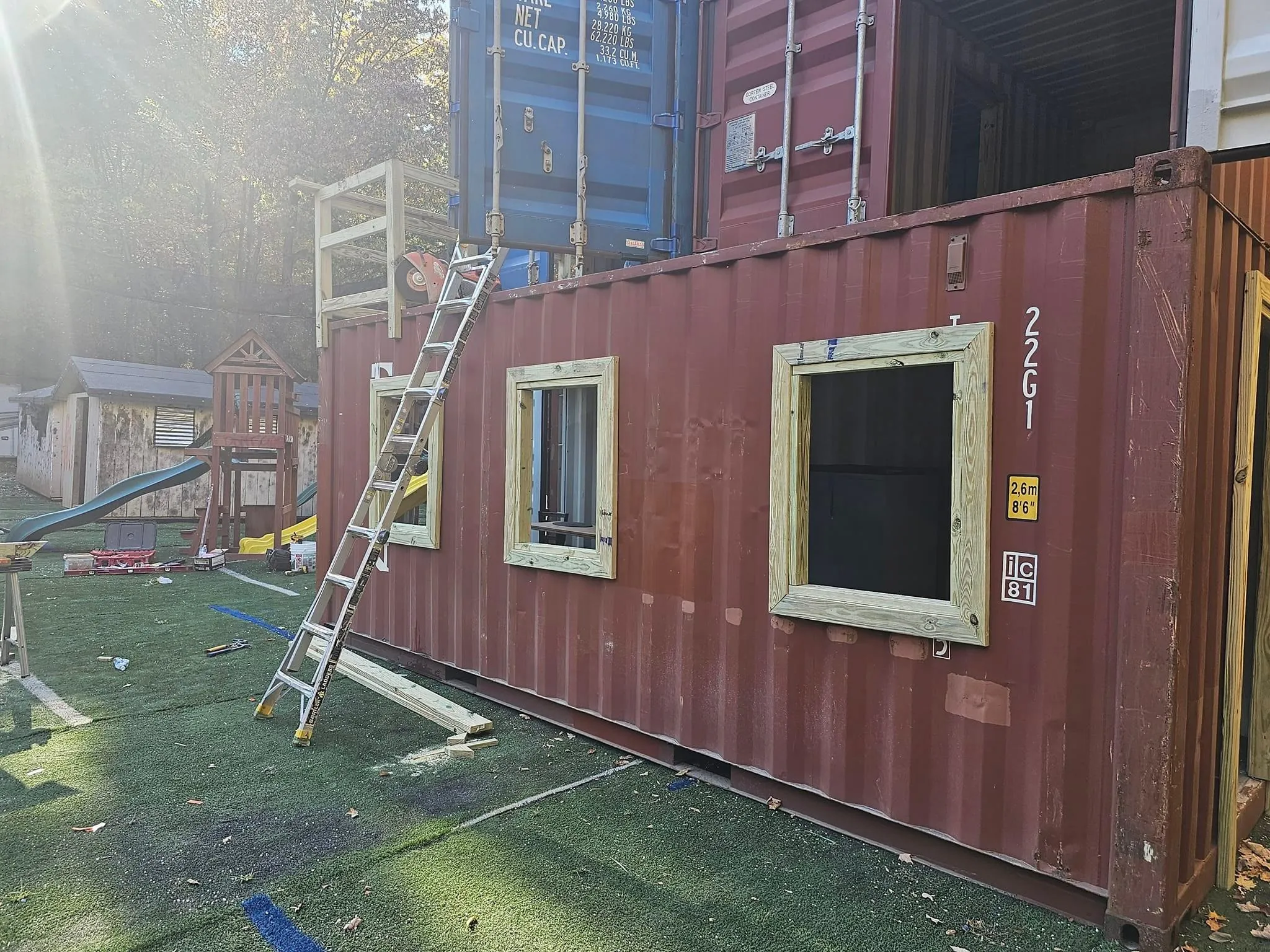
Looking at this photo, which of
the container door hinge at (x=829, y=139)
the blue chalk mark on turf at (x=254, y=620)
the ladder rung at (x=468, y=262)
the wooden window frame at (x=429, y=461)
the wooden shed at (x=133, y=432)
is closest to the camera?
the container door hinge at (x=829, y=139)

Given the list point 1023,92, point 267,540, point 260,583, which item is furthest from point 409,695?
point 267,540

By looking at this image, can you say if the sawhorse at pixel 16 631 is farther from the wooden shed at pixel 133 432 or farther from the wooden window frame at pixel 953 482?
the wooden shed at pixel 133 432

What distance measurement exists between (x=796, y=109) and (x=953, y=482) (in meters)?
3.10

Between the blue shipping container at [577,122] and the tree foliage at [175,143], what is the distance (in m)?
20.5

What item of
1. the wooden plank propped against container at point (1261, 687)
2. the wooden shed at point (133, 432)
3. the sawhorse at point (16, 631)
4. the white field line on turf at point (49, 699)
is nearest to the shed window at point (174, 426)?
the wooden shed at point (133, 432)

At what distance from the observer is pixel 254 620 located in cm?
777

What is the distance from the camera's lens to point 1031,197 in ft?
9.69

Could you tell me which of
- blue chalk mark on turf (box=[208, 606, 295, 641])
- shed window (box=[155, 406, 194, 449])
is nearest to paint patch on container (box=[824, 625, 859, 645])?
blue chalk mark on turf (box=[208, 606, 295, 641])

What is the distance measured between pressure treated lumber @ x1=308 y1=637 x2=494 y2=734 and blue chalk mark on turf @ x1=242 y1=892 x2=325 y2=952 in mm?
1725

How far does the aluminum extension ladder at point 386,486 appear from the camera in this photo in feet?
14.9

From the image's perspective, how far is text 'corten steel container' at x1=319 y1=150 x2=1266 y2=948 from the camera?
2.67 m

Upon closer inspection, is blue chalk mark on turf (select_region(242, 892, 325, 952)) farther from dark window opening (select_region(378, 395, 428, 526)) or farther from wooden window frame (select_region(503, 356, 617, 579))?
dark window opening (select_region(378, 395, 428, 526))

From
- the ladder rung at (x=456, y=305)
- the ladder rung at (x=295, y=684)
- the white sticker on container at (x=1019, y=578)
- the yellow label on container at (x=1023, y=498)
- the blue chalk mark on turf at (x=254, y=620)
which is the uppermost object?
the ladder rung at (x=456, y=305)

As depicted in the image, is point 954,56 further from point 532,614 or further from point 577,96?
point 532,614
